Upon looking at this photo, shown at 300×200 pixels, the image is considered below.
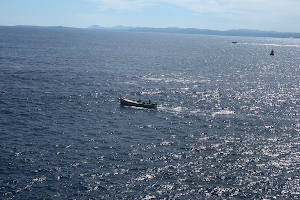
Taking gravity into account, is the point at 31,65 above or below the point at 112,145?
above

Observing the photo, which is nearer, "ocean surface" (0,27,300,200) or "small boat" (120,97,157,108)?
"ocean surface" (0,27,300,200)

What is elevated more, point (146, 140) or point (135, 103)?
point (135, 103)

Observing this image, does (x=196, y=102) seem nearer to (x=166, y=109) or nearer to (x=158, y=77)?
(x=166, y=109)

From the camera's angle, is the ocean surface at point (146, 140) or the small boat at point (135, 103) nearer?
the ocean surface at point (146, 140)

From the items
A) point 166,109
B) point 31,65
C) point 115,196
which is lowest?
point 115,196

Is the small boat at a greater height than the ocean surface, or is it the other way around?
the small boat

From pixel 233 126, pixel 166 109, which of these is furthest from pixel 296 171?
pixel 166 109

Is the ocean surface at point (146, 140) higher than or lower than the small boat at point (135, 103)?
lower

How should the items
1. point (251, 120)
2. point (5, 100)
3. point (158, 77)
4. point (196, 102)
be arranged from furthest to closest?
point (158, 77)
point (196, 102)
point (5, 100)
point (251, 120)

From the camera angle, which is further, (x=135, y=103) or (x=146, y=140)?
(x=135, y=103)

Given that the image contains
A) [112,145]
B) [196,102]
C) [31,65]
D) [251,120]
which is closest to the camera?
[112,145]

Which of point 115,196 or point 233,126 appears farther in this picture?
point 233,126
